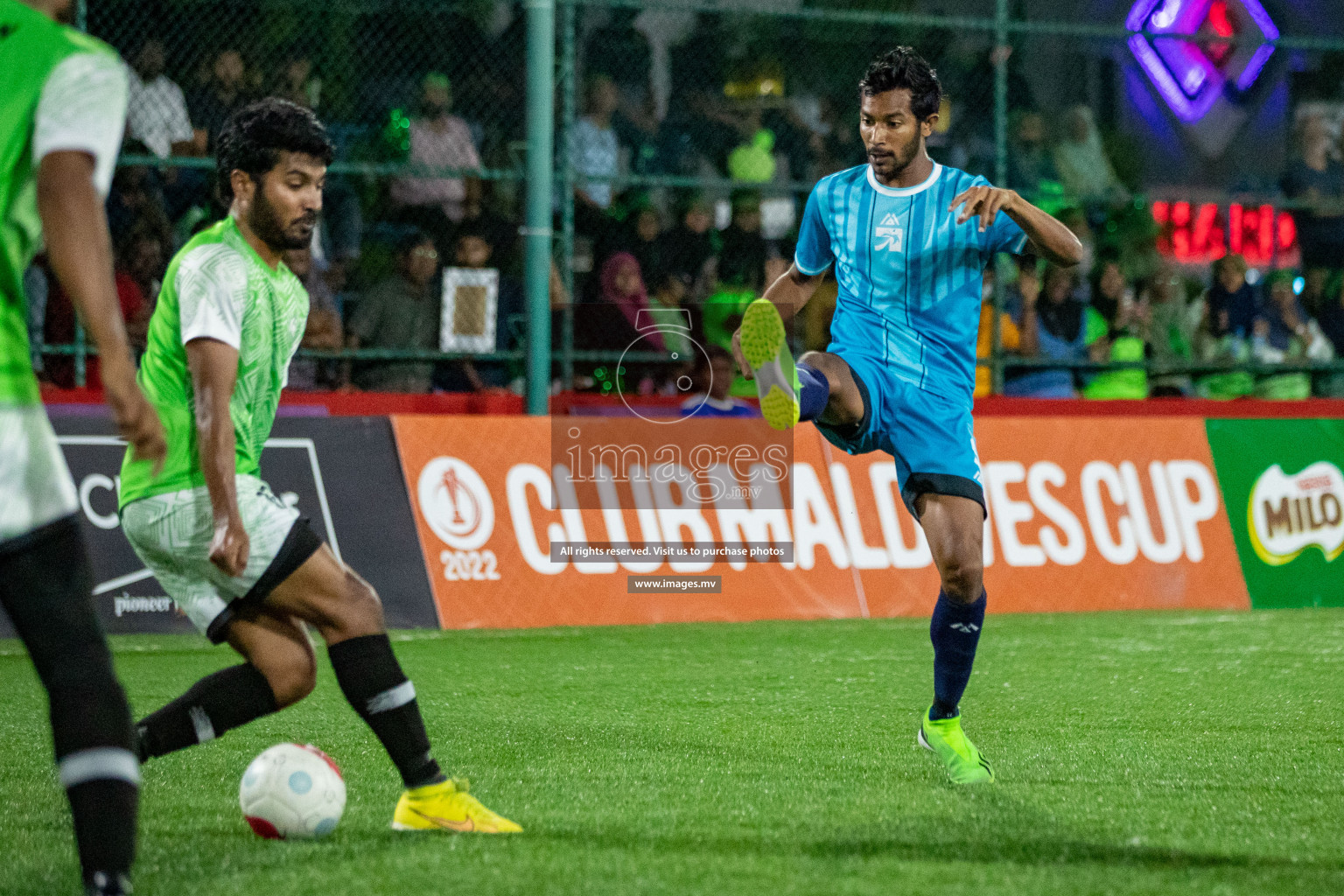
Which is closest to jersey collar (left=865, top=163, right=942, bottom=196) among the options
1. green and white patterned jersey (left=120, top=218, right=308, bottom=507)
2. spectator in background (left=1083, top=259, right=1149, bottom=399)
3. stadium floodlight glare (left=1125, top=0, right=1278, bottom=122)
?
green and white patterned jersey (left=120, top=218, right=308, bottom=507)

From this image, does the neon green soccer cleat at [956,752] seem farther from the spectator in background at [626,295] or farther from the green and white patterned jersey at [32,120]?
the spectator in background at [626,295]

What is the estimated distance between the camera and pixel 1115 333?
519 inches

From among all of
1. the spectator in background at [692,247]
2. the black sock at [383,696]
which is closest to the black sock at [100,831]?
the black sock at [383,696]

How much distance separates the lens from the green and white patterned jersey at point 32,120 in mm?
2906

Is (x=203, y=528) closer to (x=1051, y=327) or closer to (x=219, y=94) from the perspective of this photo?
(x=219, y=94)

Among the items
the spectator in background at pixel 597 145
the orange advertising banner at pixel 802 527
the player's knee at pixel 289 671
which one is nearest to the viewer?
the player's knee at pixel 289 671

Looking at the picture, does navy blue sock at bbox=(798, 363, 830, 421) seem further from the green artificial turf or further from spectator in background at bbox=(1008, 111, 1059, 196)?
spectator in background at bbox=(1008, 111, 1059, 196)

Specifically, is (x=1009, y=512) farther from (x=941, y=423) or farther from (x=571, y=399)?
(x=941, y=423)

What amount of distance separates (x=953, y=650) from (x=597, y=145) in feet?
24.4

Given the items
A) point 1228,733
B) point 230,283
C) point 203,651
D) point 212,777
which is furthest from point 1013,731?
point 203,651

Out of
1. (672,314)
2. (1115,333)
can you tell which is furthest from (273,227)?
(1115,333)

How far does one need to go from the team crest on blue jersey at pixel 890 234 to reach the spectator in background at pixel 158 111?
6.60m

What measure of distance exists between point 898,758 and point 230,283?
2.81 m

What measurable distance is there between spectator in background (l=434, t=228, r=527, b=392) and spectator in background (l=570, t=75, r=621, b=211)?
2.97 ft
